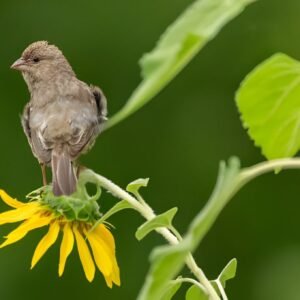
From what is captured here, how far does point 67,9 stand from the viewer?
6902mm

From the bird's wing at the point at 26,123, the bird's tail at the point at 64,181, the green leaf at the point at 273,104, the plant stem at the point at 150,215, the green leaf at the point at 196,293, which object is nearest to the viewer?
the green leaf at the point at 273,104

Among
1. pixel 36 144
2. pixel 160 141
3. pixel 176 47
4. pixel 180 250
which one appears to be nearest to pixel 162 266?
pixel 180 250

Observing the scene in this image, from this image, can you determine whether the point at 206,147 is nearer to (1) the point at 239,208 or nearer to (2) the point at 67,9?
(1) the point at 239,208

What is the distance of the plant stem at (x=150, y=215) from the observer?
1.27 metres

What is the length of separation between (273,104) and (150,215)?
354mm

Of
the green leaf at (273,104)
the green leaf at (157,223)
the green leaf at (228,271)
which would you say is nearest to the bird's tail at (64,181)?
the green leaf at (228,271)

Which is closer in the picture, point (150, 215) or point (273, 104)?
point (273, 104)

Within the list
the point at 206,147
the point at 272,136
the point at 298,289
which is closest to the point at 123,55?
the point at 206,147

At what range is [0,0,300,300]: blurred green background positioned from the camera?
21.2ft

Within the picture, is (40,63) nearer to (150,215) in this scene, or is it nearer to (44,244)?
(44,244)

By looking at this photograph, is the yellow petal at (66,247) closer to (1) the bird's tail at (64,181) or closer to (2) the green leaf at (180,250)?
(1) the bird's tail at (64,181)

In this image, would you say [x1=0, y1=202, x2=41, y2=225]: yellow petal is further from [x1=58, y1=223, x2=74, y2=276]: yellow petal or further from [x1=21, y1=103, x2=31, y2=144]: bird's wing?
[x1=21, y1=103, x2=31, y2=144]: bird's wing

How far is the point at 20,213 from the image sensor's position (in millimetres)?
1647

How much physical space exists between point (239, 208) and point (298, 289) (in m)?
1.30
